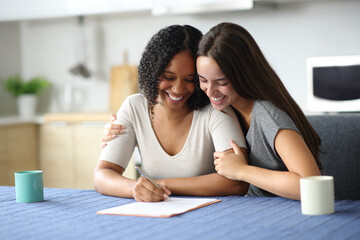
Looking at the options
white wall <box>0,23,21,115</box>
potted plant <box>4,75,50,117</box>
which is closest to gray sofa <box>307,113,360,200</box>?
potted plant <box>4,75,50,117</box>

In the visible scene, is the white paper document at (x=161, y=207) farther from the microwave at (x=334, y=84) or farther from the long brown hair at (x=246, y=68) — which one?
the microwave at (x=334, y=84)

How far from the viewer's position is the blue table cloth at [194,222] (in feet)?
3.72

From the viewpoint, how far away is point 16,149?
4043 mm

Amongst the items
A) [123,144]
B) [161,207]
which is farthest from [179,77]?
[161,207]

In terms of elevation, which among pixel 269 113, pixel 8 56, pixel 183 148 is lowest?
pixel 183 148

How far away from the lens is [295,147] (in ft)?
4.86

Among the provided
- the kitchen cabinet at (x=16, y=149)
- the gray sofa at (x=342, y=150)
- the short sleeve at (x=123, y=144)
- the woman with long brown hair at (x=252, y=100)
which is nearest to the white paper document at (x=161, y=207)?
the woman with long brown hair at (x=252, y=100)

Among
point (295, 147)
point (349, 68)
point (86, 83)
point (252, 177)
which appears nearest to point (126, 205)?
point (252, 177)

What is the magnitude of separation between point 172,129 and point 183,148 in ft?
0.28

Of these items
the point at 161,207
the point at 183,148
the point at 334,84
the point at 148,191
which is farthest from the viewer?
the point at 334,84

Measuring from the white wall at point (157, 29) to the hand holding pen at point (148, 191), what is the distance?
2.26 meters

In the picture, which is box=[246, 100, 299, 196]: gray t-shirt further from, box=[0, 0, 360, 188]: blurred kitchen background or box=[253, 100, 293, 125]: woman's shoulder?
box=[0, 0, 360, 188]: blurred kitchen background

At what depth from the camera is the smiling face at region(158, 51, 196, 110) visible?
5.60ft

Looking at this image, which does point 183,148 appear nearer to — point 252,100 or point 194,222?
point 252,100
